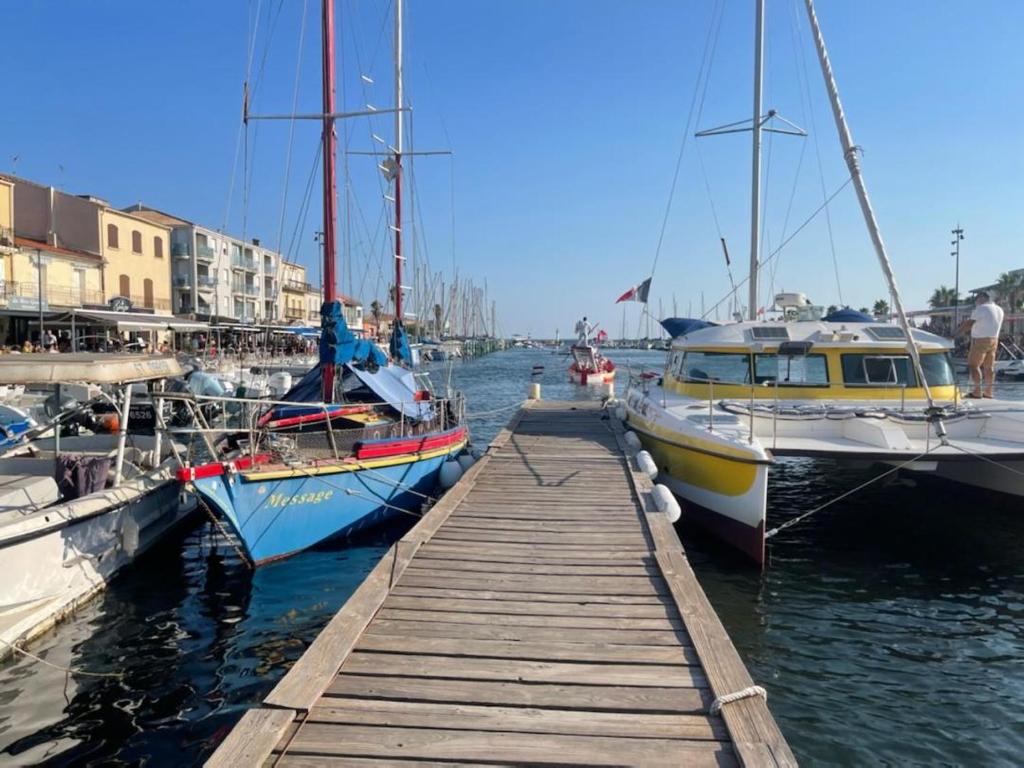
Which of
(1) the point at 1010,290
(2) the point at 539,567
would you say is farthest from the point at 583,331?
(1) the point at 1010,290

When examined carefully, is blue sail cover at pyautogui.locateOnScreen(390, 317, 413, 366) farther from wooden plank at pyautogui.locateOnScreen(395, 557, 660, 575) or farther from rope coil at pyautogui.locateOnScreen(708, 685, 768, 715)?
rope coil at pyautogui.locateOnScreen(708, 685, 768, 715)

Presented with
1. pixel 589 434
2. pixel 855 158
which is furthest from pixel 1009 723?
pixel 589 434

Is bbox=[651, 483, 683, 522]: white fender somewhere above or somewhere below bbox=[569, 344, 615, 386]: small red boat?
below

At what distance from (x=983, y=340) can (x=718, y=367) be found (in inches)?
203

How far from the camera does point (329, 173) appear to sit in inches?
490

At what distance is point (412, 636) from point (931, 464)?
309 inches

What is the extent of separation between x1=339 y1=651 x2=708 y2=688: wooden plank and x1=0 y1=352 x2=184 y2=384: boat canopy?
4224mm

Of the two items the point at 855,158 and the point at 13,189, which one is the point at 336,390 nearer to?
the point at 855,158

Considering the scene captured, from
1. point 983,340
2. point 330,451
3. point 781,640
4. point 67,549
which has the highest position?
point 983,340

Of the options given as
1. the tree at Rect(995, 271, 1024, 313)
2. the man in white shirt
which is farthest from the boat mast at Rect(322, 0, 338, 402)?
the tree at Rect(995, 271, 1024, 313)

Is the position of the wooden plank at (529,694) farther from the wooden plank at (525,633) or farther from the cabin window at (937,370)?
the cabin window at (937,370)

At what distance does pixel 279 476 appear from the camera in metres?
8.98

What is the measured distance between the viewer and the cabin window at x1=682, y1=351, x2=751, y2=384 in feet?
41.1

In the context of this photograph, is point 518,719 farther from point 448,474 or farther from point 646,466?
point 448,474
